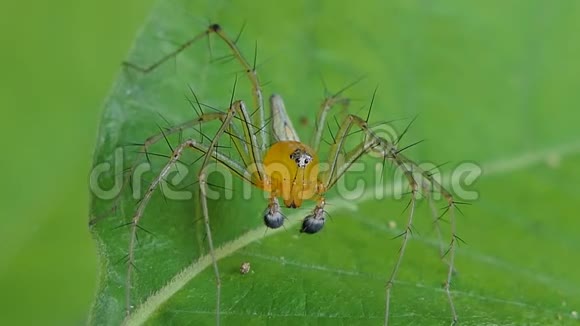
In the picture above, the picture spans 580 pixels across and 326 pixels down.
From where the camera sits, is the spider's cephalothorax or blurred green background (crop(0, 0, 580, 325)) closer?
the spider's cephalothorax

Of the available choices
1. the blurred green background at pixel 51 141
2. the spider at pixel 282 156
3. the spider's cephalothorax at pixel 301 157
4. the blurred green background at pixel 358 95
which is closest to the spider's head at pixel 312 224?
the spider at pixel 282 156

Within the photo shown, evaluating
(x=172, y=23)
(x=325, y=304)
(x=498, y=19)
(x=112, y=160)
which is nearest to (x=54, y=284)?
(x=112, y=160)

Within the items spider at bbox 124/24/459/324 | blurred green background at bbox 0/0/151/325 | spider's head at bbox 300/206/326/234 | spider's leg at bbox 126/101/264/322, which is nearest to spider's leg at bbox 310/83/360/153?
spider at bbox 124/24/459/324

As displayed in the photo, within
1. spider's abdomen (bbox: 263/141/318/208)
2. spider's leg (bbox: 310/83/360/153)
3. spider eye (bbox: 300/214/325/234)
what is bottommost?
spider eye (bbox: 300/214/325/234)

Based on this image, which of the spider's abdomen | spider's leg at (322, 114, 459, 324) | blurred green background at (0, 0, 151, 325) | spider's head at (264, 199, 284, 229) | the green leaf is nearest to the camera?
the green leaf

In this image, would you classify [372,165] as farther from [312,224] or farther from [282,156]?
[312,224]

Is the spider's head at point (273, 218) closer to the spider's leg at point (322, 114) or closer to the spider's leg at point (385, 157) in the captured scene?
the spider's leg at point (385, 157)

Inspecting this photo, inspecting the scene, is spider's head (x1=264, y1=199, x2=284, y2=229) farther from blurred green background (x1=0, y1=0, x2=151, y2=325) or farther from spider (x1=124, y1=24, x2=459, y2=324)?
blurred green background (x1=0, y1=0, x2=151, y2=325)
